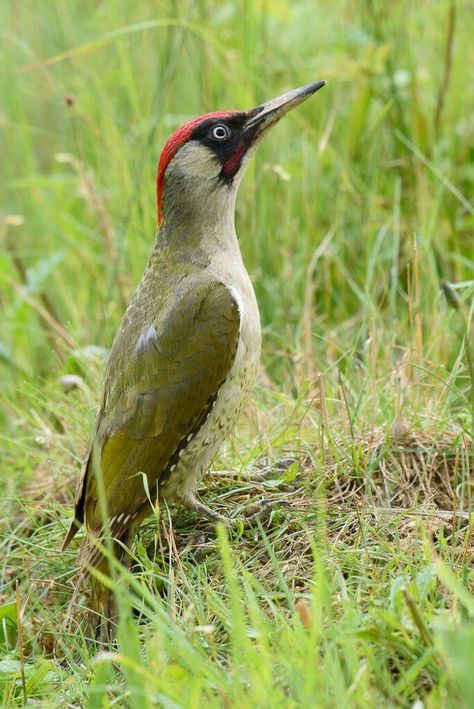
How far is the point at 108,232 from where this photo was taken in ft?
15.0

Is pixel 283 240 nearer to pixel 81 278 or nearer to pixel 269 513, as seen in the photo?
pixel 81 278

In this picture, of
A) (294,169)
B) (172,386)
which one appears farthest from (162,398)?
(294,169)

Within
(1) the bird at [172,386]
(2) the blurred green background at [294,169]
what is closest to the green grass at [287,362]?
(2) the blurred green background at [294,169]

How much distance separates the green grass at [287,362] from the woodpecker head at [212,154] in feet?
2.05

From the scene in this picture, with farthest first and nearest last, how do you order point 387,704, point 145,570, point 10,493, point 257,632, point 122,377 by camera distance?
point 10,493 → point 122,377 → point 145,570 → point 257,632 → point 387,704

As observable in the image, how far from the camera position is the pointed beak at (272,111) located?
3.30m

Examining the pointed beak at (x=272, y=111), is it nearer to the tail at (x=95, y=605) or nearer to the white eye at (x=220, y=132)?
the white eye at (x=220, y=132)

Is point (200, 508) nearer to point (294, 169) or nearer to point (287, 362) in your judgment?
point (287, 362)

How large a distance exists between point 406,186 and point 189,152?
5.09ft

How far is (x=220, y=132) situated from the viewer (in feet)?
10.8

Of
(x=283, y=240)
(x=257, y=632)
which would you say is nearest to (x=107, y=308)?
(x=283, y=240)

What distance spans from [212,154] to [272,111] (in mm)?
229

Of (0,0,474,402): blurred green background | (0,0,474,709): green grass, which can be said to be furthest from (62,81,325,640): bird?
(0,0,474,402): blurred green background

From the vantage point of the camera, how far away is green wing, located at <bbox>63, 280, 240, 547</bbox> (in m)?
2.99
